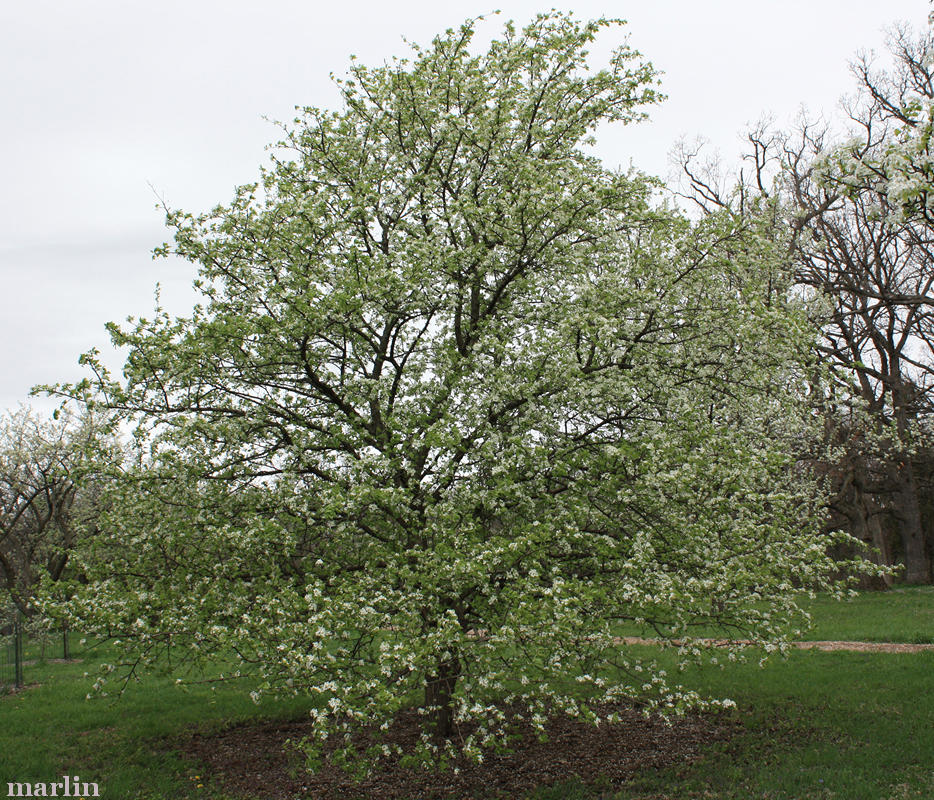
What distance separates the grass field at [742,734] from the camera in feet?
30.8

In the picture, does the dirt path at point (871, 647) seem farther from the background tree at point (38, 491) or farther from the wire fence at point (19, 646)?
the background tree at point (38, 491)

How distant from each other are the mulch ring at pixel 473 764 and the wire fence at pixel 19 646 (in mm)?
7616

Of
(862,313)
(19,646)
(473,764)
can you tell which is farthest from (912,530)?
(19,646)

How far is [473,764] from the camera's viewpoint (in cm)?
1082

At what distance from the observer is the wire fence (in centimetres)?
1903

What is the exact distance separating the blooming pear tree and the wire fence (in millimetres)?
10137

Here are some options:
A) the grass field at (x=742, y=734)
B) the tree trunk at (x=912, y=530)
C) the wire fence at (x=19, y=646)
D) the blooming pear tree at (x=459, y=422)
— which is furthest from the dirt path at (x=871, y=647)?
the tree trunk at (x=912, y=530)

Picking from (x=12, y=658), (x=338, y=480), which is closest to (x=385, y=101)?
(x=338, y=480)

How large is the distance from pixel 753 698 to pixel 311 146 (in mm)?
12914

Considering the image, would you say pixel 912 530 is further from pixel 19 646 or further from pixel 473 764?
pixel 19 646

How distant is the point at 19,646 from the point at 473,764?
49.7 feet

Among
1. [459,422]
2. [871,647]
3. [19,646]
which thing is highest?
[459,422]

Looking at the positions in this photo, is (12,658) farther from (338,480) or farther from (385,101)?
(385,101)

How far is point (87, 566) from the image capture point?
963 cm
